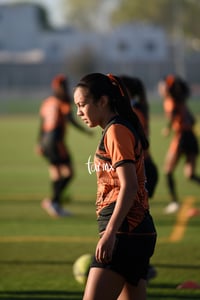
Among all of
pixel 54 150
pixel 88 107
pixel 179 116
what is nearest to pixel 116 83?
pixel 88 107

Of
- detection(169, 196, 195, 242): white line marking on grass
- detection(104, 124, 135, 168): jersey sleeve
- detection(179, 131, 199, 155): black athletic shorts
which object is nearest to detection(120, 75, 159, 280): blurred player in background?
detection(169, 196, 195, 242): white line marking on grass

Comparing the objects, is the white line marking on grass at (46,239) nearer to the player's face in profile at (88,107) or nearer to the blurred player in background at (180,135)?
the blurred player in background at (180,135)

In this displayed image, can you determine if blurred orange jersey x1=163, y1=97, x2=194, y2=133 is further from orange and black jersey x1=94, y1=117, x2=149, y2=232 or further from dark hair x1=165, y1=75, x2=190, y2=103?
orange and black jersey x1=94, y1=117, x2=149, y2=232

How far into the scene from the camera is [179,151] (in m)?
15.1

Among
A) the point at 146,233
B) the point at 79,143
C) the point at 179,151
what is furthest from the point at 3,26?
the point at 146,233

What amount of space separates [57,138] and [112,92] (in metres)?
8.76

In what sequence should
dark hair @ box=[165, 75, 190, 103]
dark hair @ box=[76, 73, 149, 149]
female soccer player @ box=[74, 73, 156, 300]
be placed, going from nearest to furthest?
female soccer player @ box=[74, 73, 156, 300]
dark hair @ box=[76, 73, 149, 149]
dark hair @ box=[165, 75, 190, 103]

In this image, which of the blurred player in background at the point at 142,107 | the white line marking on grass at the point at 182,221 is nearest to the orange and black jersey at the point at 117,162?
the blurred player in background at the point at 142,107

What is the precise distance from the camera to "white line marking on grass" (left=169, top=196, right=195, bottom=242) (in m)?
12.2

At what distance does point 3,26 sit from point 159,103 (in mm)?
61758

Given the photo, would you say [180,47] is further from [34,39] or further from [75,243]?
[75,243]

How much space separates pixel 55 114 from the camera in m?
14.6

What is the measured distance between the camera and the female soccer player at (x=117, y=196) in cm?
584

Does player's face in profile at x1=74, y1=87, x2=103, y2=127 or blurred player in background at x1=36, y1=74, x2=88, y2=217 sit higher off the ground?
player's face in profile at x1=74, y1=87, x2=103, y2=127
